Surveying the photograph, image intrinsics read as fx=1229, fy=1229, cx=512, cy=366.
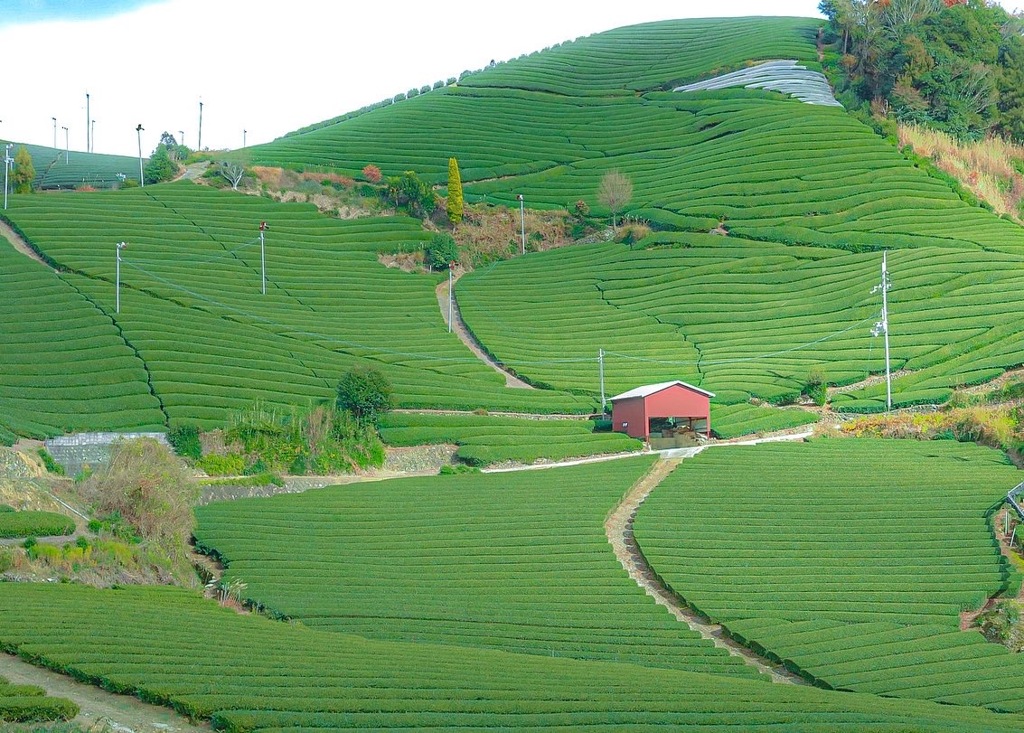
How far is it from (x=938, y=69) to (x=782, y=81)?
519 inches

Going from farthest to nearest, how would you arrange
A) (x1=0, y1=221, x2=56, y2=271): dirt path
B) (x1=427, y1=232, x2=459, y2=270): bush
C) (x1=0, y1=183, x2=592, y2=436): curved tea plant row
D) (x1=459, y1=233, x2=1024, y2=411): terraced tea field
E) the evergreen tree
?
the evergreen tree → (x1=427, y1=232, x2=459, y2=270): bush → (x1=0, y1=221, x2=56, y2=271): dirt path → (x1=459, y1=233, x2=1024, y2=411): terraced tea field → (x1=0, y1=183, x2=592, y2=436): curved tea plant row

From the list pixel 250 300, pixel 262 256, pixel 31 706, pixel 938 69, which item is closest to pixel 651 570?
pixel 31 706

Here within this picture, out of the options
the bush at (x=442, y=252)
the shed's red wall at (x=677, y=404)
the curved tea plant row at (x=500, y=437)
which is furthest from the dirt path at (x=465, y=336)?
the shed's red wall at (x=677, y=404)

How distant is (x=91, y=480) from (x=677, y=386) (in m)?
26.7

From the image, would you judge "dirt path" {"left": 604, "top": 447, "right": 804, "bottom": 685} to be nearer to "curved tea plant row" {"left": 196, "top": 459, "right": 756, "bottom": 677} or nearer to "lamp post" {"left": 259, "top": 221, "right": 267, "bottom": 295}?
"curved tea plant row" {"left": 196, "top": 459, "right": 756, "bottom": 677}

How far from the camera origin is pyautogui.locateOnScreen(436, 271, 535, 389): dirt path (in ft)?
210

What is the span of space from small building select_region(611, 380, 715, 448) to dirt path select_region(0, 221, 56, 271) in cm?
3311

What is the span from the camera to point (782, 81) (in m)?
106

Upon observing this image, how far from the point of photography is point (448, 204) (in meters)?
86.8

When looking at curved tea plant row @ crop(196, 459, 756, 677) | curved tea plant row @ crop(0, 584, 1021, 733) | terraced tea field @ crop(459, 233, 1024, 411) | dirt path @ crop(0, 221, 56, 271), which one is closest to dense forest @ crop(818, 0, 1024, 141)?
terraced tea field @ crop(459, 233, 1024, 411)

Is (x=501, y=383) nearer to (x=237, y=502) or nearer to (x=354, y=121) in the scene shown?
(x=237, y=502)

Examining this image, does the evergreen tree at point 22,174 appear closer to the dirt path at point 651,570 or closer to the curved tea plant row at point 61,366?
the curved tea plant row at point 61,366

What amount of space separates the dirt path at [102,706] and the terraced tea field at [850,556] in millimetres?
14594

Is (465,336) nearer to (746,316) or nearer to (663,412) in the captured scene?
(746,316)
